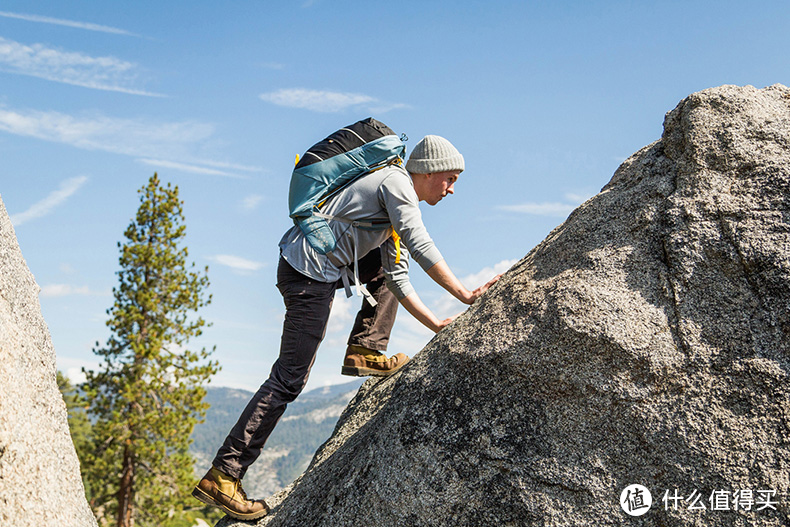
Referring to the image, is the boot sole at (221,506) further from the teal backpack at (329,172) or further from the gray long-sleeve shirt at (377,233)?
the teal backpack at (329,172)

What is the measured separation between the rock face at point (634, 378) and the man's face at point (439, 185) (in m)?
1.34

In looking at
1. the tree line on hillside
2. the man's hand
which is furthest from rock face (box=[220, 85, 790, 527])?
the tree line on hillside

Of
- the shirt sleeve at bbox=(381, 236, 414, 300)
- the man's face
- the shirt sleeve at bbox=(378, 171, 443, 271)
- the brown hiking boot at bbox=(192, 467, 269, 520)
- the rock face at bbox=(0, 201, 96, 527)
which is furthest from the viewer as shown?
the man's face

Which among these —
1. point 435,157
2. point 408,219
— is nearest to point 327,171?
point 408,219

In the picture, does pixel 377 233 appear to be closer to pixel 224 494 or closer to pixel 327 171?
pixel 327 171

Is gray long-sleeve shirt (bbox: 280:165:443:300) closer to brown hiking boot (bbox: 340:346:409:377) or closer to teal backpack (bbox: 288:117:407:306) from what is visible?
teal backpack (bbox: 288:117:407:306)

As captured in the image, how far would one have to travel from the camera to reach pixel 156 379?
28062 millimetres

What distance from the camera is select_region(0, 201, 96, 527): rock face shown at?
157 inches

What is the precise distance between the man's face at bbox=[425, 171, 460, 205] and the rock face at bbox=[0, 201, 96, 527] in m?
3.42

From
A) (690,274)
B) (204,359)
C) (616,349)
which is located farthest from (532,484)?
(204,359)

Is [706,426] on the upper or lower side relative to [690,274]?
lower

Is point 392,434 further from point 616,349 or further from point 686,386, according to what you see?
point 686,386

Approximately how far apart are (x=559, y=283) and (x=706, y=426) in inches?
51.2

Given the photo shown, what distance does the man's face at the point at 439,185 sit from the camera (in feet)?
18.7
